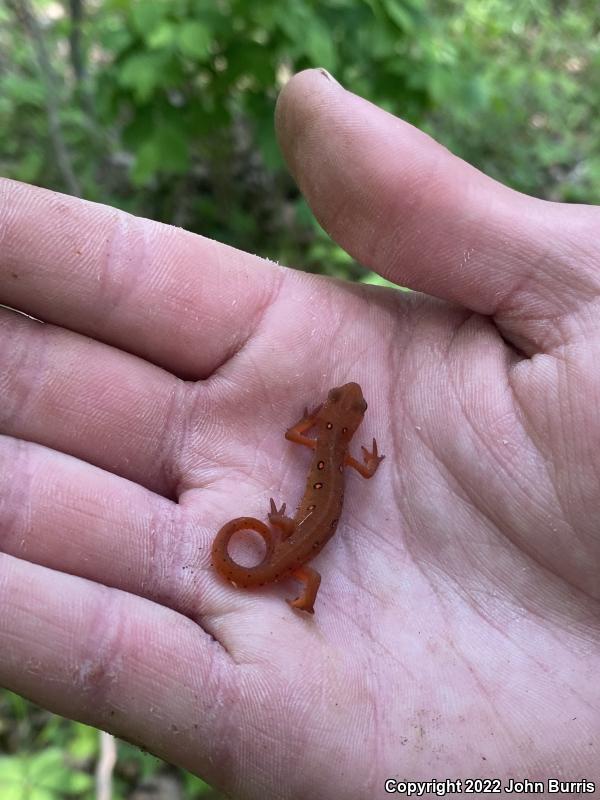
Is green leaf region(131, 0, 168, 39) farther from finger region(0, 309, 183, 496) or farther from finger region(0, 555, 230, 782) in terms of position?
finger region(0, 555, 230, 782)

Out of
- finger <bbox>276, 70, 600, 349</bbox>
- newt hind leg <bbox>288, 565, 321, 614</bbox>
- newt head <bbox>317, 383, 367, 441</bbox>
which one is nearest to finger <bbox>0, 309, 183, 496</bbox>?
newt head <bbox>317, 383, 367, 441</bbox>

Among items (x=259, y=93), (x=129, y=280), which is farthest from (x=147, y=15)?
(x=129, y=280)

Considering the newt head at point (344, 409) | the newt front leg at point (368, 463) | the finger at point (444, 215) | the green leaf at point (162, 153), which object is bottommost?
the newt front leg at point (368, 463)

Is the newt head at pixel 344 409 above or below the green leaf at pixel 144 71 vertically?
below

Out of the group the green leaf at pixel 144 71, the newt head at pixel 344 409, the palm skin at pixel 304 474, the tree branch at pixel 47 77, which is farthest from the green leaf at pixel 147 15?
the newt head at pixel 344 409

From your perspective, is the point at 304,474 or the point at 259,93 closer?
the point at 304,474

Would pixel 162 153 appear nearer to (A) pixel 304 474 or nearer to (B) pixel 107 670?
(A) pixel 304 474

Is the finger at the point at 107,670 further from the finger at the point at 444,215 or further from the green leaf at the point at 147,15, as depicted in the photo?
the green leaf at the point at 147,15

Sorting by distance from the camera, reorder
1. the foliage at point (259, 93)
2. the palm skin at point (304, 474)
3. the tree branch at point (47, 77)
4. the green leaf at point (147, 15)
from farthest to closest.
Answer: the tree branch at point (47, 77), the foliage at point (259, 93), the green leaf at point (147, 15), the palm skin at point (304, 474)
